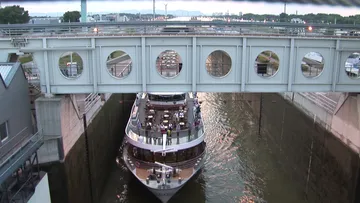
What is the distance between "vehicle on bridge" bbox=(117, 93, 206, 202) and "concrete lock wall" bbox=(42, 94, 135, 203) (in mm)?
3220

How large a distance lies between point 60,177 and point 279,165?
17648 mm

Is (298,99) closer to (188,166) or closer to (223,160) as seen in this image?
(223,160)

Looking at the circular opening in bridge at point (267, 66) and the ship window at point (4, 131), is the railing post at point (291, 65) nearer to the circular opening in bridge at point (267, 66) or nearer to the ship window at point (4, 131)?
the circular opening in bridge at point (267, 66)

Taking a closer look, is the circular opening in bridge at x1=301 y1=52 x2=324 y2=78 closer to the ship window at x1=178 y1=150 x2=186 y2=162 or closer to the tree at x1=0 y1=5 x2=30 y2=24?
the ship window at x1=178 y1=150 x2=186 y2=162

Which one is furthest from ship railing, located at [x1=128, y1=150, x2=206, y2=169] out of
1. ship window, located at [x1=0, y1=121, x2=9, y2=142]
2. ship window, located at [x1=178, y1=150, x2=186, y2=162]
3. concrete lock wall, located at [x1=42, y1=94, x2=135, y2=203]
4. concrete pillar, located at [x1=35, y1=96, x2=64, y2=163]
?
ship window, located at [x1=0, y1=121, x2=9, y2=142]

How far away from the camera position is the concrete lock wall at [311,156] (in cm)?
2403

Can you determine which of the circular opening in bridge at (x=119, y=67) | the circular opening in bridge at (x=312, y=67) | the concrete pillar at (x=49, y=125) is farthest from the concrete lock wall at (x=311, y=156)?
the concrete pillar at (x=49, y=125)

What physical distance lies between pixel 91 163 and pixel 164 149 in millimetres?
7796

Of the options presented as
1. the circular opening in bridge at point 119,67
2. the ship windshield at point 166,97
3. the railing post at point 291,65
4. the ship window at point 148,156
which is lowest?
the ship window at point 148,156

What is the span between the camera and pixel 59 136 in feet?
70.5

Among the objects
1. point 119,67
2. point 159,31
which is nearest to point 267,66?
point 159,31

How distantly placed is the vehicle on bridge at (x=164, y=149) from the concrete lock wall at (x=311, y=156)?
8559mm

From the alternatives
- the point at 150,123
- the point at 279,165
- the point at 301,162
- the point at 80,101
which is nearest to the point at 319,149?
the point at 301,162

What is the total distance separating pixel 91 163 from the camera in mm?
27125
